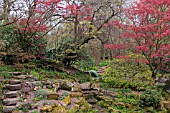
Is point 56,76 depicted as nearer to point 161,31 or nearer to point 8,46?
point 8,46

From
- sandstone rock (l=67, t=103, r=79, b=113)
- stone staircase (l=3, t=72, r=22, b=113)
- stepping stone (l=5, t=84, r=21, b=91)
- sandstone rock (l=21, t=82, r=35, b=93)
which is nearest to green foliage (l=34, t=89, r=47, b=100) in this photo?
sandstone rock (l=21, t=82, r=35, b=93)

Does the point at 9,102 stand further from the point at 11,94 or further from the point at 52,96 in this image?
the point at 52,96

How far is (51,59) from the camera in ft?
34.3

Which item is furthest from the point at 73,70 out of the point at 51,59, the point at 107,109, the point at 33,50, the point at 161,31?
the point at 161,31

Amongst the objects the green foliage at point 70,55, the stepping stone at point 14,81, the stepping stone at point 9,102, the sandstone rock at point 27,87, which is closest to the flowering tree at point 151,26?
the green foliage at point 70,55

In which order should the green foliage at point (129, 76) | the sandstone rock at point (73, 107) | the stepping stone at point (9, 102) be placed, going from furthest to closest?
the green foliage at point (129, 76)
the sandstone rock at point (73, 107)
the stepping stone at point (9, 102)

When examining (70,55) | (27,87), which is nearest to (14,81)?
(27,87)

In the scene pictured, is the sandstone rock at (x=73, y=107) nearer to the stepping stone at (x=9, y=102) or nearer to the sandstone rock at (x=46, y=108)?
the sandstone rock at (x=46, y=108)

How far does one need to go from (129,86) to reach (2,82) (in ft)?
18.1

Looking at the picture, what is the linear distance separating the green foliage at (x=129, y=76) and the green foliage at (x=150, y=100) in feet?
4.77

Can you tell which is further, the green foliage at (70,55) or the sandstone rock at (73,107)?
the green foliage at (70,55)

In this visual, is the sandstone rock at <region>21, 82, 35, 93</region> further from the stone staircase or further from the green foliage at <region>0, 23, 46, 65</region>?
the green foliage at <region>0, 23, 46, 65</region>

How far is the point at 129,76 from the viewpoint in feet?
33.3

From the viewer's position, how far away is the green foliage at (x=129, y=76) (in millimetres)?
9461
